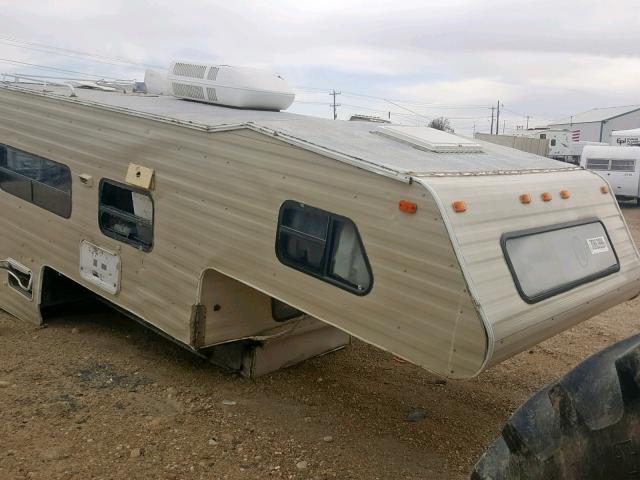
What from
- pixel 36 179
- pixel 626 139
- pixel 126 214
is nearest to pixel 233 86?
pixel 126 214

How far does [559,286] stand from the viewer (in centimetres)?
414

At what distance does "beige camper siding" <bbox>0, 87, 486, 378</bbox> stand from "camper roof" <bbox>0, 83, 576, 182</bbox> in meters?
0.07

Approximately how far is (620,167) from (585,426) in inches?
916

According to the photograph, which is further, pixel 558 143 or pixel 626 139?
pixel 626 139

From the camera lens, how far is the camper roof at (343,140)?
13.3 ft

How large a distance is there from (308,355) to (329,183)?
2.64 meters

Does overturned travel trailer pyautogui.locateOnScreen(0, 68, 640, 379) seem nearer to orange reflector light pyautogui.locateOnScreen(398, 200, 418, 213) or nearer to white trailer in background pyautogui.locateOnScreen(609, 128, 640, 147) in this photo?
orange reflector light pyautogui.locateOnScreen(398, 200, 418, 213)

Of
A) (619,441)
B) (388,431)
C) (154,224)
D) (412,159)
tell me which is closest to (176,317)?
(154,224)

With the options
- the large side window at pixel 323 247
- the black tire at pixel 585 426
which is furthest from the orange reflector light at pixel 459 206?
the black tire at pixel 585 426

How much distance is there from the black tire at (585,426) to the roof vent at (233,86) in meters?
4.43

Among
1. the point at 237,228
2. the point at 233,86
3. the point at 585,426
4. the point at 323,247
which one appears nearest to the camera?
the point at 585,426

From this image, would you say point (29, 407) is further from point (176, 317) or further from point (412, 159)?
point (412, 159)

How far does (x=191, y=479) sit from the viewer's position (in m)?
4.25

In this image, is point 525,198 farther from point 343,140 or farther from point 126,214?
point 126,214
